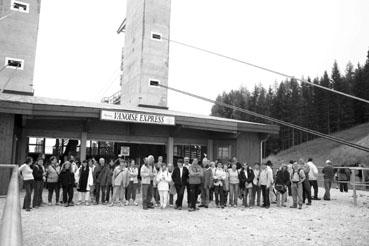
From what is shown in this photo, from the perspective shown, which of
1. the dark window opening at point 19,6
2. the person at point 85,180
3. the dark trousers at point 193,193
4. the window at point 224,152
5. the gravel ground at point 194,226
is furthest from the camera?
the dark window opening at point 19,6

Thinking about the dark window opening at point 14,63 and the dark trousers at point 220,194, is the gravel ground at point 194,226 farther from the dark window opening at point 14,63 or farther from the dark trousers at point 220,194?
the dark window opening at point 14,63

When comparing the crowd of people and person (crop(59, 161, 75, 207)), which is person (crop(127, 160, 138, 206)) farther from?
person (crop(59, 161, 75, 207))

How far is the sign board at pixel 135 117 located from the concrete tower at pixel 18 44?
728 cm

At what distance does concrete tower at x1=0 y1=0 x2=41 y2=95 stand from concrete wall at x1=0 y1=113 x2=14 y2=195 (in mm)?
6713

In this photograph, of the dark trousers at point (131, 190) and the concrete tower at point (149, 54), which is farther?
the concrete tower at point (149, 54)

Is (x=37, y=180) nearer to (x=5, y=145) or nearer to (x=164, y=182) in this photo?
(x=5, y=145)

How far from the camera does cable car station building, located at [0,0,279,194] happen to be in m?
14.1

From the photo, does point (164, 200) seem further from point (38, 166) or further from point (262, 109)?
point (262, 109)

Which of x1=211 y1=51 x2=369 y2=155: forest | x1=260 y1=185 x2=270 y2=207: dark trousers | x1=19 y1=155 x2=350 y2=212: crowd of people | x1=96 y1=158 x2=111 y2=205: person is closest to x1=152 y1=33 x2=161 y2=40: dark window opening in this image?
x1=19 y1=155 x2=350 y2=212: crowd of people

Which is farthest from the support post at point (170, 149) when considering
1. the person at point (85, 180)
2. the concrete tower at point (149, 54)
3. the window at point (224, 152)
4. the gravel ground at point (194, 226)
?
the gravel ground at point (194, 226)

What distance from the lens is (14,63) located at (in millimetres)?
18688

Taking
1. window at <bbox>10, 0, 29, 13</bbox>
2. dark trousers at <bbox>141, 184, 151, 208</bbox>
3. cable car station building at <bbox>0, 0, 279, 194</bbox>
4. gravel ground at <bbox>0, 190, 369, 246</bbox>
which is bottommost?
gravel ground at <bbox>0, 190, 369, 246</bbox>

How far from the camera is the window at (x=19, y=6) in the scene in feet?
61.9

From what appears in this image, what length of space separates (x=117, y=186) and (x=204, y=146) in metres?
8.41
